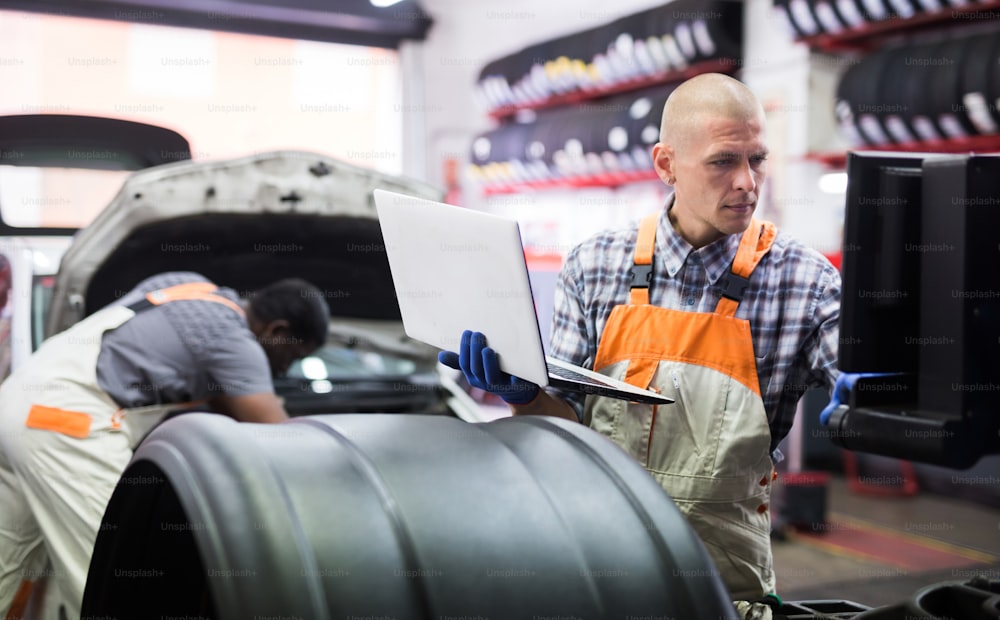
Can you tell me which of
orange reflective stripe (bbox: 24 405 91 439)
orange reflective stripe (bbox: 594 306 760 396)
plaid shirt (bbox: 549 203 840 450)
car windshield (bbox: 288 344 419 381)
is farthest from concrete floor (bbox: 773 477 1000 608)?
orange reflective stripe (bbox: 24 405 91 439)

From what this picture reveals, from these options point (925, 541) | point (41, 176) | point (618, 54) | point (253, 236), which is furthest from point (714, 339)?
point (618, 54)

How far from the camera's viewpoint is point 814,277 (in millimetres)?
1848

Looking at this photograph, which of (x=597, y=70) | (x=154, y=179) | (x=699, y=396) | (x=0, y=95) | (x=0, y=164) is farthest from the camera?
(x=0, y=95)

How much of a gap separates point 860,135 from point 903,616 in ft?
15.2

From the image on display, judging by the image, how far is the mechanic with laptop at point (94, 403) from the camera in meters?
2.62

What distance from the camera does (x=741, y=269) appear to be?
1853mm

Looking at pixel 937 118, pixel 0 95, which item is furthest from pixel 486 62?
pixel 937 118

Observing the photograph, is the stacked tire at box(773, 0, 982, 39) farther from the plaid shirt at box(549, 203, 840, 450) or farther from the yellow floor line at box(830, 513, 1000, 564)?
the plaid shirt at box(549, 203, 840, 450)

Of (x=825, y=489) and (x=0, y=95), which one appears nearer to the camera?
(x=825, y=489)

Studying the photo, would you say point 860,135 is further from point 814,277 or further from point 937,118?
point 814,277

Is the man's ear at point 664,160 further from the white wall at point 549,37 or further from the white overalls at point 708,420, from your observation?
the white wall at point 549,37

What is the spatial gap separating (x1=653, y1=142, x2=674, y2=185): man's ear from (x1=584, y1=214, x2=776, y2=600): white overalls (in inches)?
9.1

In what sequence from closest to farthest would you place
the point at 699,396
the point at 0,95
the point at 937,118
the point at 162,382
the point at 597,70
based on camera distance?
the point at 699,396, the point at 162,382, the point at 937,118, the point at 597,70, the point at 0,95

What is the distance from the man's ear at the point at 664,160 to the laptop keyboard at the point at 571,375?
0.55 meters
